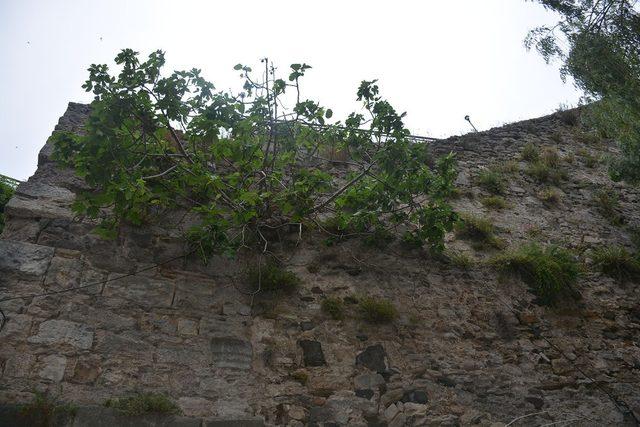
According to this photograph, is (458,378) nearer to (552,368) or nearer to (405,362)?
(405,362)

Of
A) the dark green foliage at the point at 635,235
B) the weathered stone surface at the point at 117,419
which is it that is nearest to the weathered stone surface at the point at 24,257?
the weathered stone surface at the point at 117,419

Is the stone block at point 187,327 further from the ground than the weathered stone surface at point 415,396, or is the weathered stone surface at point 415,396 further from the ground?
the stone block at point 187,327

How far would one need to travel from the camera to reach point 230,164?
4.62 metres

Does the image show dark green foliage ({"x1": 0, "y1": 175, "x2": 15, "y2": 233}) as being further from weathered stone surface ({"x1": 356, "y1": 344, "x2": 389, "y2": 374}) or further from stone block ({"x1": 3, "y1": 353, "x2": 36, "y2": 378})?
weathered stone surface ({"x1": 356, "y1": 344, "x2": 389, "y2": 374})

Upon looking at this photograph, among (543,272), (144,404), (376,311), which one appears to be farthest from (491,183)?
(144,404)

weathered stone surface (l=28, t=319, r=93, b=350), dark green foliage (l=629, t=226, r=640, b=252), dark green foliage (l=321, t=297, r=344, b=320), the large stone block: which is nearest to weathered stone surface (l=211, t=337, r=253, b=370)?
dark green foliage (l=321, t=297, r=344, b=320)

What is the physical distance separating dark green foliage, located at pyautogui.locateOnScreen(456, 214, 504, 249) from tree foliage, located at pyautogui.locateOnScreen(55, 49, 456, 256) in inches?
21.7

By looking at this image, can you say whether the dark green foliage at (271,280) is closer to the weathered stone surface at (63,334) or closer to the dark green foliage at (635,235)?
the weathered stone surface at (63,334)

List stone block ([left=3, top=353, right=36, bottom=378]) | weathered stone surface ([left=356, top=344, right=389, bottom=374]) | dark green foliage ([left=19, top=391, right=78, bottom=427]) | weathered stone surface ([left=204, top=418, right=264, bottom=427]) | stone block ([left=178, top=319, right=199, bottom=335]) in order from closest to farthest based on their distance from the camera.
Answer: dark green foliage ([left=19, top=391, right=78, bottom=427]), stone block ([left=3, top=353, right=36, bottom=378]), weathered stone surface ([left=204, top=418, right=264, bottom=427]), stone block ([left=178, top=319, right=199, bottom=335]), weathered stone surface ([left=356, top=344, right=389, bottom=374])

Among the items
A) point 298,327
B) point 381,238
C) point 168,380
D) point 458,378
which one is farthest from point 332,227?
point 168,380

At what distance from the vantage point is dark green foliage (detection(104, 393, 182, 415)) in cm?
326

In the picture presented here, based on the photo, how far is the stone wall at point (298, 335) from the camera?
11.5ft

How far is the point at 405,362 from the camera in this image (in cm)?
412

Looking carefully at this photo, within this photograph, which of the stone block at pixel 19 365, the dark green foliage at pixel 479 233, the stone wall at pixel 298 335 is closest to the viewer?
the stone block at pixel 19 365
